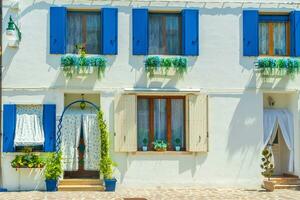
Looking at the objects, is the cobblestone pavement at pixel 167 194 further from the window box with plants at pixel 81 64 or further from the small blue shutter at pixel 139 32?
the small blue shutter at pixel 139 32

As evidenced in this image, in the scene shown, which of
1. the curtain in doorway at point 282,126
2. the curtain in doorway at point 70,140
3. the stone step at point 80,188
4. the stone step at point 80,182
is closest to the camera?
the stone step at point 80,188

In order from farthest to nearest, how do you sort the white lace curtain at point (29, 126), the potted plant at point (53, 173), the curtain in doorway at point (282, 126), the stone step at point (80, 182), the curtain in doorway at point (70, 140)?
the curtain in doorway at point (282, 126) < the curtain in doorway at point (70, 140) < the stone step at point (80, 182) < the white lace curtain at point (29, 126) < the potted plant at point (53, 173)

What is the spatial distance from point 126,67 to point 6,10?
13.1 feet

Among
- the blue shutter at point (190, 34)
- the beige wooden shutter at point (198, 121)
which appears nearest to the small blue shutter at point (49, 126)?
the beige wooden shutter at point (198, 121)

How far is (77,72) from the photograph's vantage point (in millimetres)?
16938

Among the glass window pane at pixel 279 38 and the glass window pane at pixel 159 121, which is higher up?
the glass window pane at pixel 279 38

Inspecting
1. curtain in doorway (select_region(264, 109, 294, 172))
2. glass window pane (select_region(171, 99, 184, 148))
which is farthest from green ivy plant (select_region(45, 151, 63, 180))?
curtain in doorway (select_region(264, 109, 294, 172))

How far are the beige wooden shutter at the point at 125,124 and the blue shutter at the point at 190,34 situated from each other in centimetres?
227

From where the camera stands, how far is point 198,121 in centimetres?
1712

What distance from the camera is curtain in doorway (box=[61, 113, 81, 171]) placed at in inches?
669

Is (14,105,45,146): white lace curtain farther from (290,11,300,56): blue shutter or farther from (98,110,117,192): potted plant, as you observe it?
(290,11,300,56): blue shutter

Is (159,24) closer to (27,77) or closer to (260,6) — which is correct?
(260,6)

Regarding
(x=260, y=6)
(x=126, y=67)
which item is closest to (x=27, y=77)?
(x=126, y=67)

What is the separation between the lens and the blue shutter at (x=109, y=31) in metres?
17.0
